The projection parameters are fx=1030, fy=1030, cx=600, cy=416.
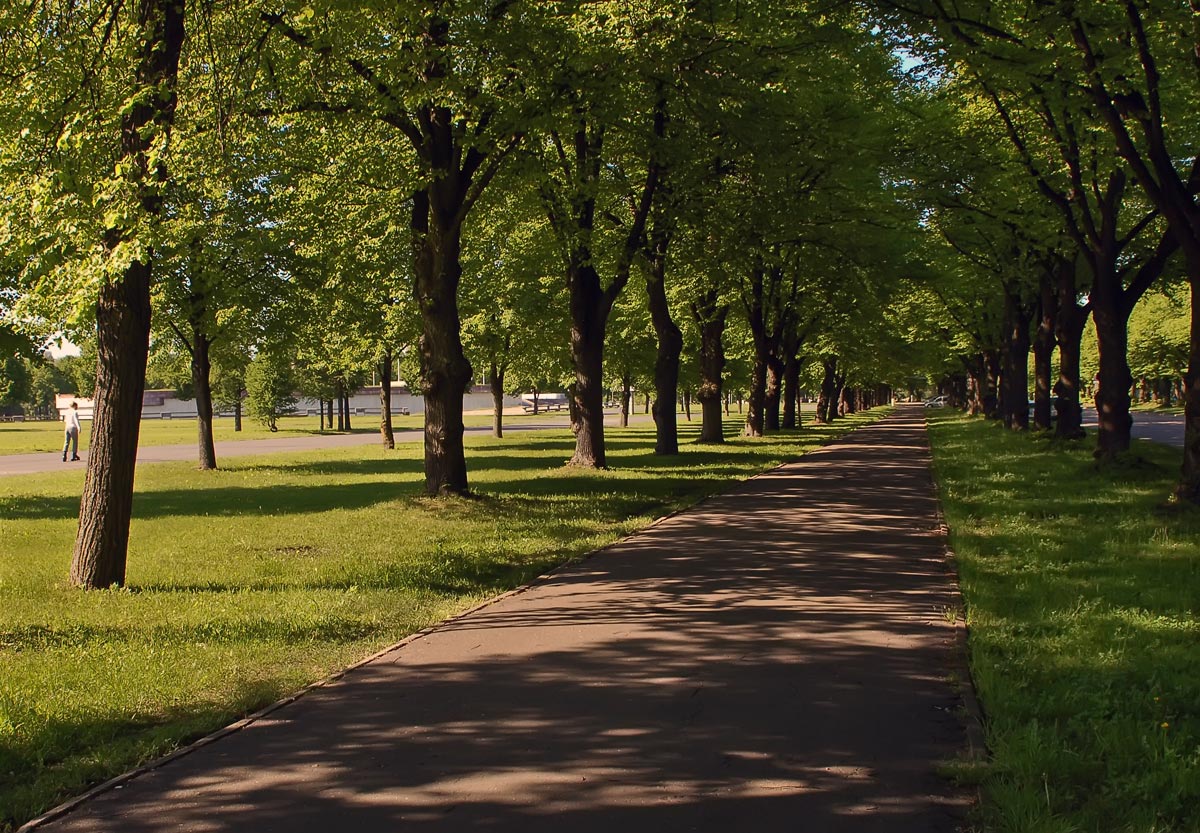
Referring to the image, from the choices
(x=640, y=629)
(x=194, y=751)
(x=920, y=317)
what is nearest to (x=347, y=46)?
(x=640, y=629)

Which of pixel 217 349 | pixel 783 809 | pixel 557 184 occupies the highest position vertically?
pixel 557 184

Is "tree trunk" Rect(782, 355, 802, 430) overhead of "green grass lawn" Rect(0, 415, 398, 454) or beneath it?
overhead

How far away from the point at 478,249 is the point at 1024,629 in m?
24.8

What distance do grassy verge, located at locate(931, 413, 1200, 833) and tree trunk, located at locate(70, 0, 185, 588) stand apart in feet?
23.7

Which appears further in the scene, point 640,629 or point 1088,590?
point 1088,590

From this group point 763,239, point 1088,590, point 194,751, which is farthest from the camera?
point 763,239

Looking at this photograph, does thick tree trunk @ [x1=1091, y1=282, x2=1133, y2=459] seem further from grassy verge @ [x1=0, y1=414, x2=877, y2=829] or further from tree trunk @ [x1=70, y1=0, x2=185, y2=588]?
tree trunk @ [x1=70, y1=0, x2=185, y2=588]

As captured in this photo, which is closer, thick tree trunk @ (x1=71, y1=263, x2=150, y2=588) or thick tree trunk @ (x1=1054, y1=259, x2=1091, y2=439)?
thick tree trunk @ (x1=71, y1=263, x2=150, y2=588)

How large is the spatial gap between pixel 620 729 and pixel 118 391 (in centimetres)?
613

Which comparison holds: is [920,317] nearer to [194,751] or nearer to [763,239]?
[763,239]

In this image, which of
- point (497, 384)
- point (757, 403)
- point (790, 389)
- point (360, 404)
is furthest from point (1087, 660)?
point (360, 404)

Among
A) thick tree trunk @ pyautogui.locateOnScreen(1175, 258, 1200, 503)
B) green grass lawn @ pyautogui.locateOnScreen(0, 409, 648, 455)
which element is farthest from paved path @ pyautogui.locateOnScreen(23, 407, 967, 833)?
green grass lawn @ pyautogui.locateOnScreen(0, 409, 648, 455)

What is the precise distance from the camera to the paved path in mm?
4211

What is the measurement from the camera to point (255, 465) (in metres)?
27.1
